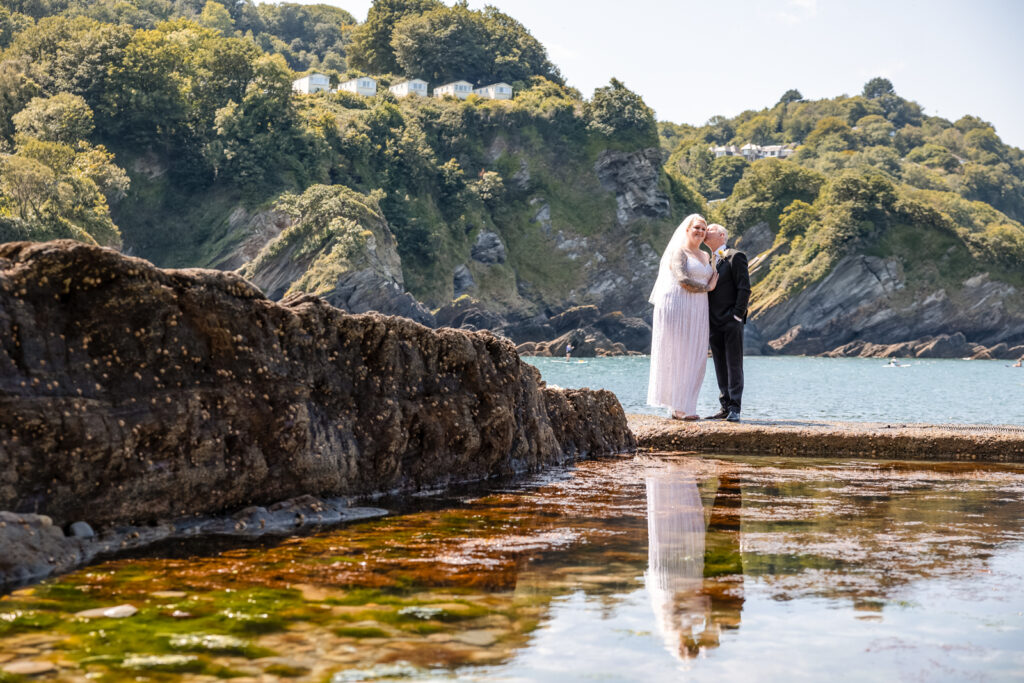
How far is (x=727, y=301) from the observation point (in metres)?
10.8

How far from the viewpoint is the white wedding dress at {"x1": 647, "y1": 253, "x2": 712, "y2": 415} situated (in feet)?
35.1

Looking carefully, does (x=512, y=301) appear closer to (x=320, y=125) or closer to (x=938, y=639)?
(x=320, y=125)

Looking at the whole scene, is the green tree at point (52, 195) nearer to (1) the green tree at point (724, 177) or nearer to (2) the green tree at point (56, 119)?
(2) the green tree at point (56, 119)

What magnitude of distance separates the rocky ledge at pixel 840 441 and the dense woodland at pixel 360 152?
53827mm

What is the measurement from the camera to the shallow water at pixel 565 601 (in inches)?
118

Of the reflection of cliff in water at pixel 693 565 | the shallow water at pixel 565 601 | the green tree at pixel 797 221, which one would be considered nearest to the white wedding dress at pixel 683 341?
the reflection of cliff in water at pixel 693 565

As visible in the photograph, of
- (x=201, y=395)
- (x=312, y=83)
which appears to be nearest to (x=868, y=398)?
(x=201, y=395)

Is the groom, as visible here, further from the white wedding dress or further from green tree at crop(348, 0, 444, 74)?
green tree at crop(348, 0, 444, 74)

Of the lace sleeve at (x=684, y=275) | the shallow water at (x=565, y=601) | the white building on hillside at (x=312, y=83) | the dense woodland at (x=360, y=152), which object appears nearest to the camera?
the shallow water at (x=565, y=601)

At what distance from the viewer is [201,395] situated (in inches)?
203

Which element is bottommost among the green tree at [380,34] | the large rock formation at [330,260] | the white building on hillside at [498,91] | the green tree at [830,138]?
the large rock formation at [330,260]

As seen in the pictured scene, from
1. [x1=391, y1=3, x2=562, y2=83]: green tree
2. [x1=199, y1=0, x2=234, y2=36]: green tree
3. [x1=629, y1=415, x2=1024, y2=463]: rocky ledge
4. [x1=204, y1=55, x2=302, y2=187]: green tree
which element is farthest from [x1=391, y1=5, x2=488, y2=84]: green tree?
[x1=629, y1=415, x2=1024, y2=463]: rocky ledge

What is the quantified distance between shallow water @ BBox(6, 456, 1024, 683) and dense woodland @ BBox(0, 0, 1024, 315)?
5734cm

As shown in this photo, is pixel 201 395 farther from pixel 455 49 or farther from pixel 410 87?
pixel 455 49
